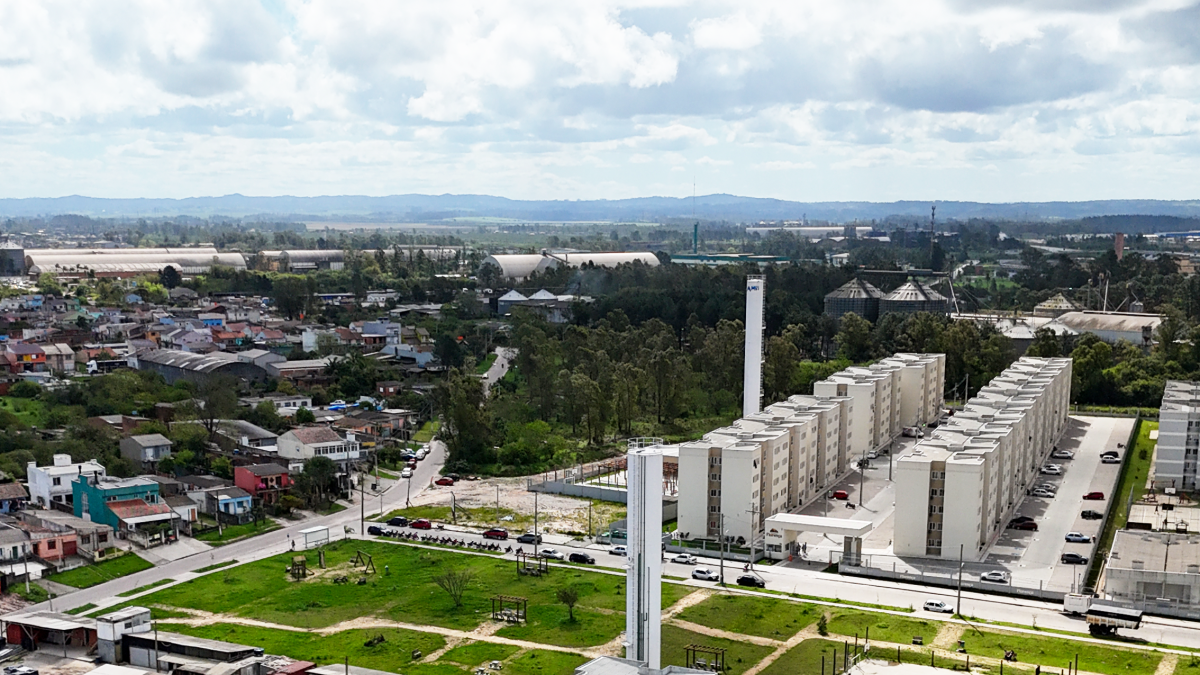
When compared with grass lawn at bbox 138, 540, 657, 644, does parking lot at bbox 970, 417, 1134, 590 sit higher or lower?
higher

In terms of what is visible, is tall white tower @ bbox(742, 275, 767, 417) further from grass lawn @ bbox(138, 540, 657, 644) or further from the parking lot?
grass lawn @ bbox(138, 540, 657, 644)

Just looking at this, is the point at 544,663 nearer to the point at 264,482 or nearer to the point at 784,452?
the point at 784,452

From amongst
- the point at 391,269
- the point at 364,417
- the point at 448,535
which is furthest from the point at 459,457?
the point at 391,269

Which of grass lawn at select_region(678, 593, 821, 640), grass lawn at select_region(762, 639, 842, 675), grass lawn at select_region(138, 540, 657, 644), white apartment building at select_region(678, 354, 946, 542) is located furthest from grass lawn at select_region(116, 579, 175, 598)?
grass lawn at select_region(762, 639, 842, 675)

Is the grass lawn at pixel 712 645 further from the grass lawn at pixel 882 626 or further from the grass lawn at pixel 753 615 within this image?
the grass lawn at pixel 882 626

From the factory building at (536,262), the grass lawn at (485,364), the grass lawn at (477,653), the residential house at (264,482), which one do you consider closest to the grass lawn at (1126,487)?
the grass lawn at (477,653)

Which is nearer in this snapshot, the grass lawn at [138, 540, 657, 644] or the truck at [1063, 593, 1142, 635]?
the truck at [1063, 593, 1142, 635]

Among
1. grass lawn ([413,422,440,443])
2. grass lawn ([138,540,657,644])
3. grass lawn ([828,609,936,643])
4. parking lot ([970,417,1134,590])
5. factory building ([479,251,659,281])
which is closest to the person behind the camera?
grass lawn ([828,609,936,643])
